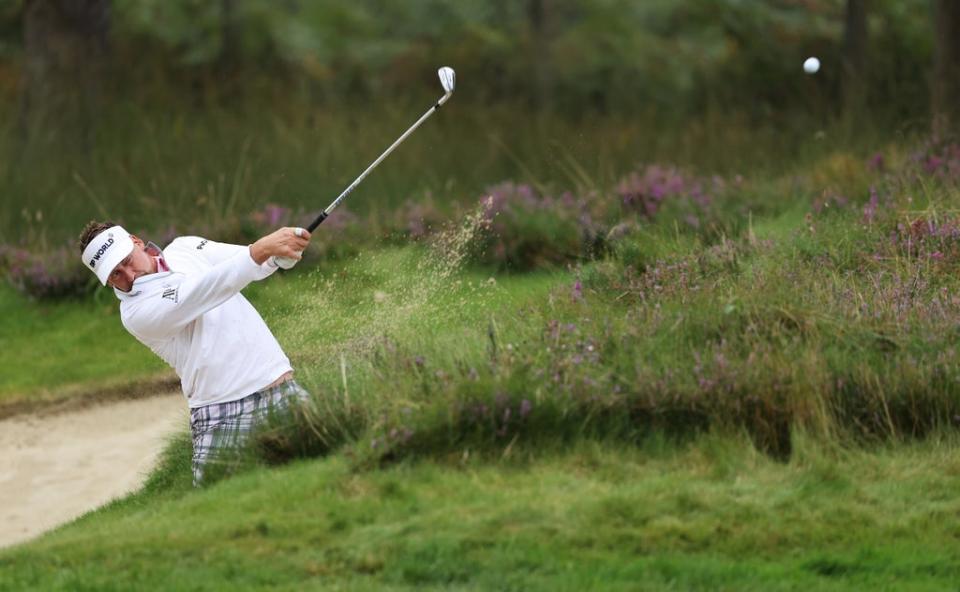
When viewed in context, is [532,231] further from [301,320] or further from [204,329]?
[204,329]

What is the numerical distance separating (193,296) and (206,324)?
273mm

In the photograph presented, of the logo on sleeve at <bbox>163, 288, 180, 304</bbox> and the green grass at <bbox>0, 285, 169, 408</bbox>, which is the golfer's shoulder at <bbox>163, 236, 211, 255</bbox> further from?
the green grass at <bbox>0, 285, 169, 408</bbox>

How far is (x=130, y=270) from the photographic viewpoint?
678cm

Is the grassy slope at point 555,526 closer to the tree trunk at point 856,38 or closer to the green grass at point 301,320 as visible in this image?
the green grass at point 301,320

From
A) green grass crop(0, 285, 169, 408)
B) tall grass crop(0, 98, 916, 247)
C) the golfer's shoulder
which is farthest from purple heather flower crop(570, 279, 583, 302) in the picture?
tall grass crop(0, 98, 916, 247)

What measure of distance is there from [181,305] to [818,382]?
2.71 m

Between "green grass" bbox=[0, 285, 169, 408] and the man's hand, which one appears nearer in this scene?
the man's hand

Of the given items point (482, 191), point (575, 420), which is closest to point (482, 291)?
point (575, 420)

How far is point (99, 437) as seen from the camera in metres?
9.48

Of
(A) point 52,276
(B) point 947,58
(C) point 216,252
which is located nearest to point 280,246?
(C) point 216,252

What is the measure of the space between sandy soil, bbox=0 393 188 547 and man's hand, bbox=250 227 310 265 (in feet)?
6.83

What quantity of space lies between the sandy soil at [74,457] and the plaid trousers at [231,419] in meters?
1.47

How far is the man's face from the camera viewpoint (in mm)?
6762

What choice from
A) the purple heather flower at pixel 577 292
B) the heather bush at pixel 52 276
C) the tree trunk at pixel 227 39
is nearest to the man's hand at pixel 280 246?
the purple heather flower at pixel 577 292
